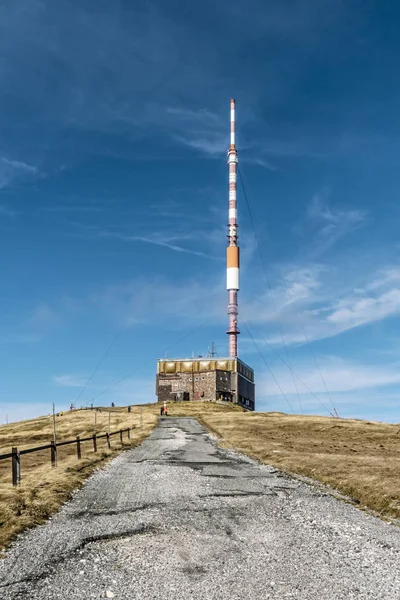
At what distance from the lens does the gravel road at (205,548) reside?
28.7 feet

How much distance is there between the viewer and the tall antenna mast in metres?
117

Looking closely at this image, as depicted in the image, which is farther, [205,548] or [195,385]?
[195,385]

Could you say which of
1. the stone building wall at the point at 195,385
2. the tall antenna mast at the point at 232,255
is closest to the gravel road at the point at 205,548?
the tall antenna mast at the point at 232,255

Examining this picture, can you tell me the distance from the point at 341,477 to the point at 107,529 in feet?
40.0

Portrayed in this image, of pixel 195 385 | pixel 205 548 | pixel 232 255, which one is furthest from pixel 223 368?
pixel 205 548

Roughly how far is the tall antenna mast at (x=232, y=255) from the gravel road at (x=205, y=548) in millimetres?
97859

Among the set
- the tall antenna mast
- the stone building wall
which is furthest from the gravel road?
the stone building wall

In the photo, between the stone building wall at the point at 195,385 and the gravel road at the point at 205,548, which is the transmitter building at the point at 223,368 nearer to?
the stone building wall at the point at 195,385

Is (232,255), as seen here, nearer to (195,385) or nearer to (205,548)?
(195,385)

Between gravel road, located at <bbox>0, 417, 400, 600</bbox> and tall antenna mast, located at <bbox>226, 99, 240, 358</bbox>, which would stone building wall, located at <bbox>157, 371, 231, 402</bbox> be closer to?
tall antenna mast, located at <bbox>226, 99, 240, 358</bbox>

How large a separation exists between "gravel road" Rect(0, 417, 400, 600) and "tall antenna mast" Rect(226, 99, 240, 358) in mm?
97859

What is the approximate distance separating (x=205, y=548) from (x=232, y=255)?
106522mm

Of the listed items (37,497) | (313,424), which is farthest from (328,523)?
(313,424)

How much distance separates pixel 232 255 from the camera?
116m
